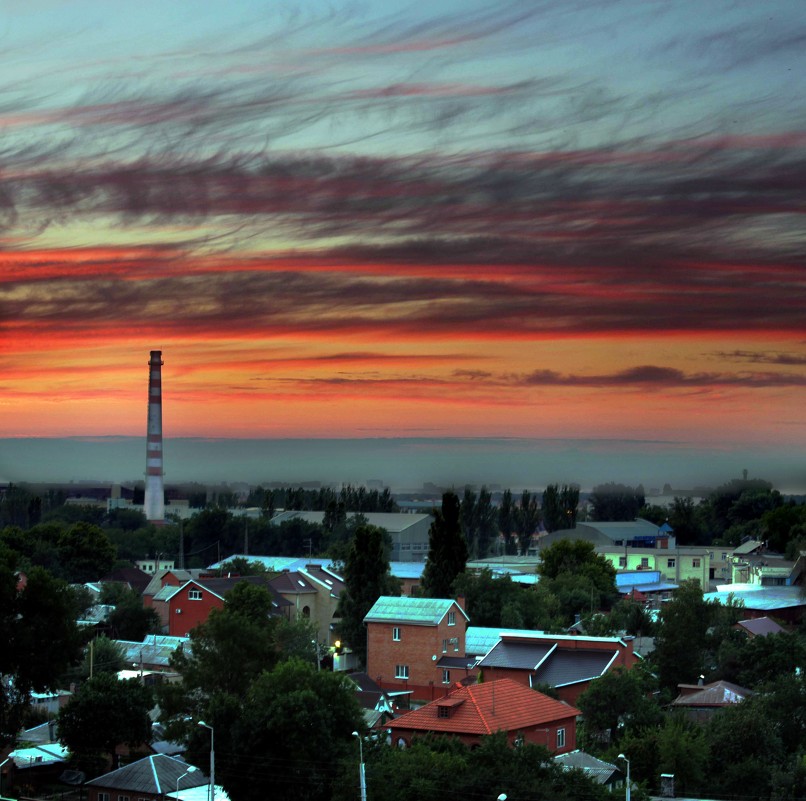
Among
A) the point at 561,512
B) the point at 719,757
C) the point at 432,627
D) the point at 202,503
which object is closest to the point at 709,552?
the point at 561,512

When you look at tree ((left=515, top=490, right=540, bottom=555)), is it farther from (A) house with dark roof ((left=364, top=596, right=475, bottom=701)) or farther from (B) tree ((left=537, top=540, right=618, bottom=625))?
(A) house with dark roof ((left=364, top=596, right=475, bottom=701))

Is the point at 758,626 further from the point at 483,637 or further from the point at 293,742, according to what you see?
the point at 293,742

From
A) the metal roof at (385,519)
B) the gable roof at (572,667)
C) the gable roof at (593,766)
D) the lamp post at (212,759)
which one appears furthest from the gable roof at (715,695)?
the metal roof at (385,519)

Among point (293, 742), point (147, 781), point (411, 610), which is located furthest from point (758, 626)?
point (147, 781)

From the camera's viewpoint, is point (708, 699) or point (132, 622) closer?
point (708, 699)

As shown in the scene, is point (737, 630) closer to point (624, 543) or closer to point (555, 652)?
point (555, 652)
